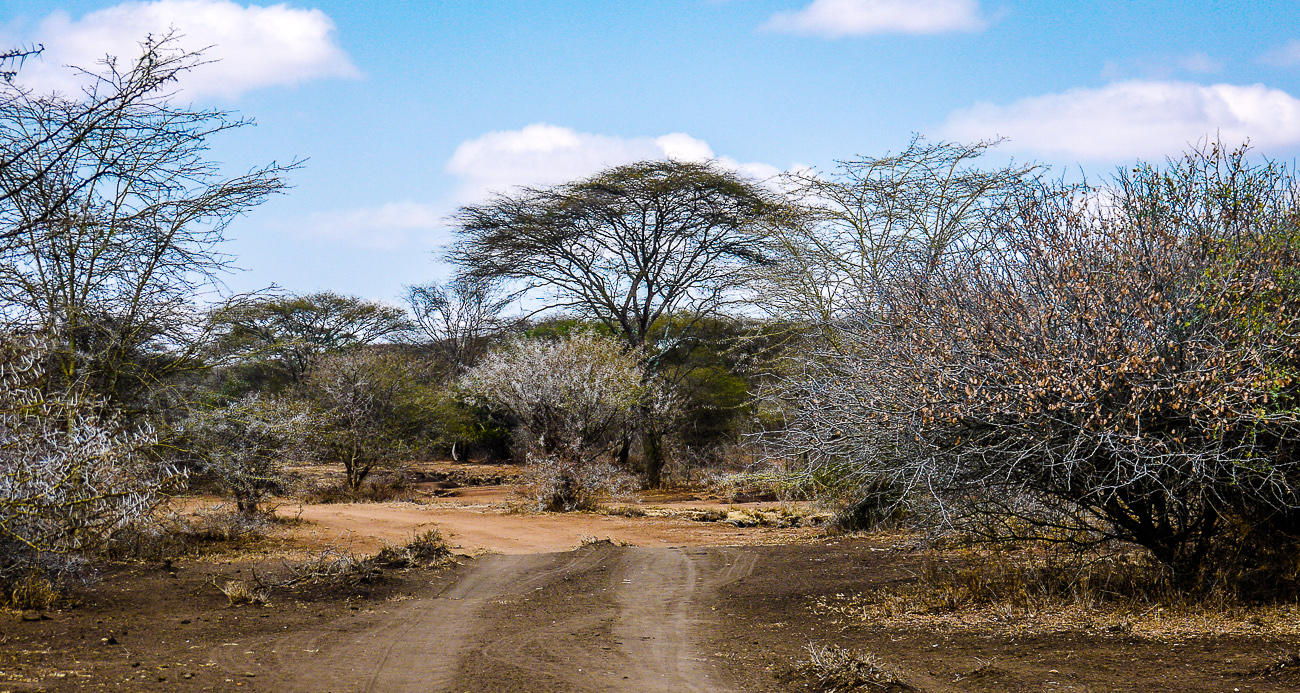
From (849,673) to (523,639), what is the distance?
2530 mm

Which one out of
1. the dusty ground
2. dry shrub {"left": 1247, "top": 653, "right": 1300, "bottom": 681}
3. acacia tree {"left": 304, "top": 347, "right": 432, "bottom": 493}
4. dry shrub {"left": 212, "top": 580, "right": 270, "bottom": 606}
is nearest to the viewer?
dry shrub {"left": 1247, "top": 653, "right": 1300, "bottom": 681}

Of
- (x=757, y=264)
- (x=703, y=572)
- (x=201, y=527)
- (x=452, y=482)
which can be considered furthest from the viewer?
(x=452, y=482)

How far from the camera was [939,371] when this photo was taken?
6.01 meters

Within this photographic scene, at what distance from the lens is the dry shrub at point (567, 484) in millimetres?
16906

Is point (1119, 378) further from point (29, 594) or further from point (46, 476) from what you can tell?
point (29, 594)

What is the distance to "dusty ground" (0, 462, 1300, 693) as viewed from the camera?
5086 millimetres

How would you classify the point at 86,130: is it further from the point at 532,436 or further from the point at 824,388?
the point at 532,436

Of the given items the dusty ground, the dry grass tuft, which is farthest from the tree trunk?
the dry grass tuft

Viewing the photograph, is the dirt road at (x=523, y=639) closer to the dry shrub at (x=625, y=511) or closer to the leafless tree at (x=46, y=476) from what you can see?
the leafless tree at (x=46, y=476)

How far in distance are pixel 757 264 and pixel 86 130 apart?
18373mm

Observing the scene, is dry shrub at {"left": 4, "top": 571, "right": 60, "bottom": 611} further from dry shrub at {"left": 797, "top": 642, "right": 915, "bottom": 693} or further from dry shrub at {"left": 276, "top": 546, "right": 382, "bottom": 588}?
dry shrub at {"left": 797, "top": 642, "right": 915, "bottom": 693}

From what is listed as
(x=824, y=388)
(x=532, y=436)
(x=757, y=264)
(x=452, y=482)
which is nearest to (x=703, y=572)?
(x=824, y=388)

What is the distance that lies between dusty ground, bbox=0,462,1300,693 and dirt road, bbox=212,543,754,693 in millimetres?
21

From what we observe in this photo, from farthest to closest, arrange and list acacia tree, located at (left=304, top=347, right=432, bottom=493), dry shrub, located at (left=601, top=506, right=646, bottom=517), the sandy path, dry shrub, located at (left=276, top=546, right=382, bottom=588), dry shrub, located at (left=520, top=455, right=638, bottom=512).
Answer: acacia tree, located at (left=304, top=347, right=432, bottom=493) < dry shrub, located at (left=520, top=455, right=638, bottom=512) < dry shrub, located at (left=601, top=506, right=646, bottom=517) < the sandy path < dry shrub, located at (left=276, top=546, right=382, bottom=588)
